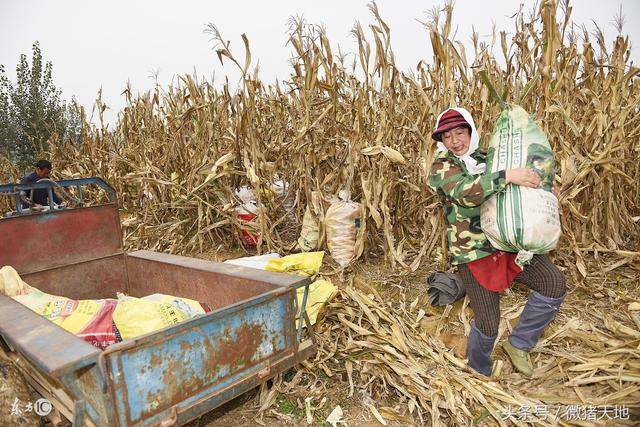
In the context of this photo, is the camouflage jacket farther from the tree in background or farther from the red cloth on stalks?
the tree in background

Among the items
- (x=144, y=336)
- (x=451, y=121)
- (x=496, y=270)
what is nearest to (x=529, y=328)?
(x=496, y=270)

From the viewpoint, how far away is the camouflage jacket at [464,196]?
2262 millimetres

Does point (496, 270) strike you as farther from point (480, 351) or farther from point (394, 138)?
point (394, 138)

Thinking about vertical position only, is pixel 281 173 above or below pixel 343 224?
above

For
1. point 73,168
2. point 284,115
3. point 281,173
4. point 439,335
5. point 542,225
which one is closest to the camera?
point 542,225

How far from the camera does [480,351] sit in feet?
8.34

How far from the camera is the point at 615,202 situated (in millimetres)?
3477

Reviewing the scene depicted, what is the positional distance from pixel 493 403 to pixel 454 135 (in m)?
1.50

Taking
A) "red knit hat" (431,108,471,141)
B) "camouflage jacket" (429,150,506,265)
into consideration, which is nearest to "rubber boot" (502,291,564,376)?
"camouflage jacket" (429,150,506,265)

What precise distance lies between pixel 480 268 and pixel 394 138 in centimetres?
148

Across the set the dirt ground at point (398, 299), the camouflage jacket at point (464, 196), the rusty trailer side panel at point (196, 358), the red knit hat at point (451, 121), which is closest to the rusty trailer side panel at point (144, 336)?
the rusty trailer side panel at point (196, 358)

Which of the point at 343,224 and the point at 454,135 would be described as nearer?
the point at 454,135

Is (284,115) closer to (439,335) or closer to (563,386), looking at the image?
(439,335)

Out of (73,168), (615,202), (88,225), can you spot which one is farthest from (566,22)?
(73,168)
